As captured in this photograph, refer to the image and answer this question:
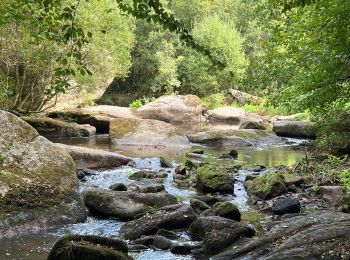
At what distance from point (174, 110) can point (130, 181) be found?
17243mm

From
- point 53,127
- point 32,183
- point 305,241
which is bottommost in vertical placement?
point 305,241

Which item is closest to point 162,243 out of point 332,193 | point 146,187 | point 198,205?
point 198,205

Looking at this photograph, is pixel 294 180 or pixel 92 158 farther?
pixel 92 158

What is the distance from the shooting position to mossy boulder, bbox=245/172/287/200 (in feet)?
32.0

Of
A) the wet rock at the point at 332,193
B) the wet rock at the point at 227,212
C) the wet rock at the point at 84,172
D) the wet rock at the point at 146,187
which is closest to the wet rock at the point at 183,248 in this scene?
the wet rock at the point at 227,212

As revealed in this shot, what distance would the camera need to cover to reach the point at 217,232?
6492mm

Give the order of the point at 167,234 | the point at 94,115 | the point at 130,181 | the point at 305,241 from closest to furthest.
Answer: the point at 305,241 < the point at 167,234 < the point at 130,181 < the point at 94,115

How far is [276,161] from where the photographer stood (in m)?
15.4

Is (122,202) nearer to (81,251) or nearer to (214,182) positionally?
(214,182)

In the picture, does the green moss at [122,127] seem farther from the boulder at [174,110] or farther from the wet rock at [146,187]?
the wet rock at [146,187]

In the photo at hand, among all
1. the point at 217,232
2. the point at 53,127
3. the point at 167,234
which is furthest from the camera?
the point at 53,127

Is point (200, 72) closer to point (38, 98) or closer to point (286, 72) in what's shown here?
point (38, 98)

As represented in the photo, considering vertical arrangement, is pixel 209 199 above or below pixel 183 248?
above

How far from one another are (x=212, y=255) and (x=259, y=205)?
3.33m
